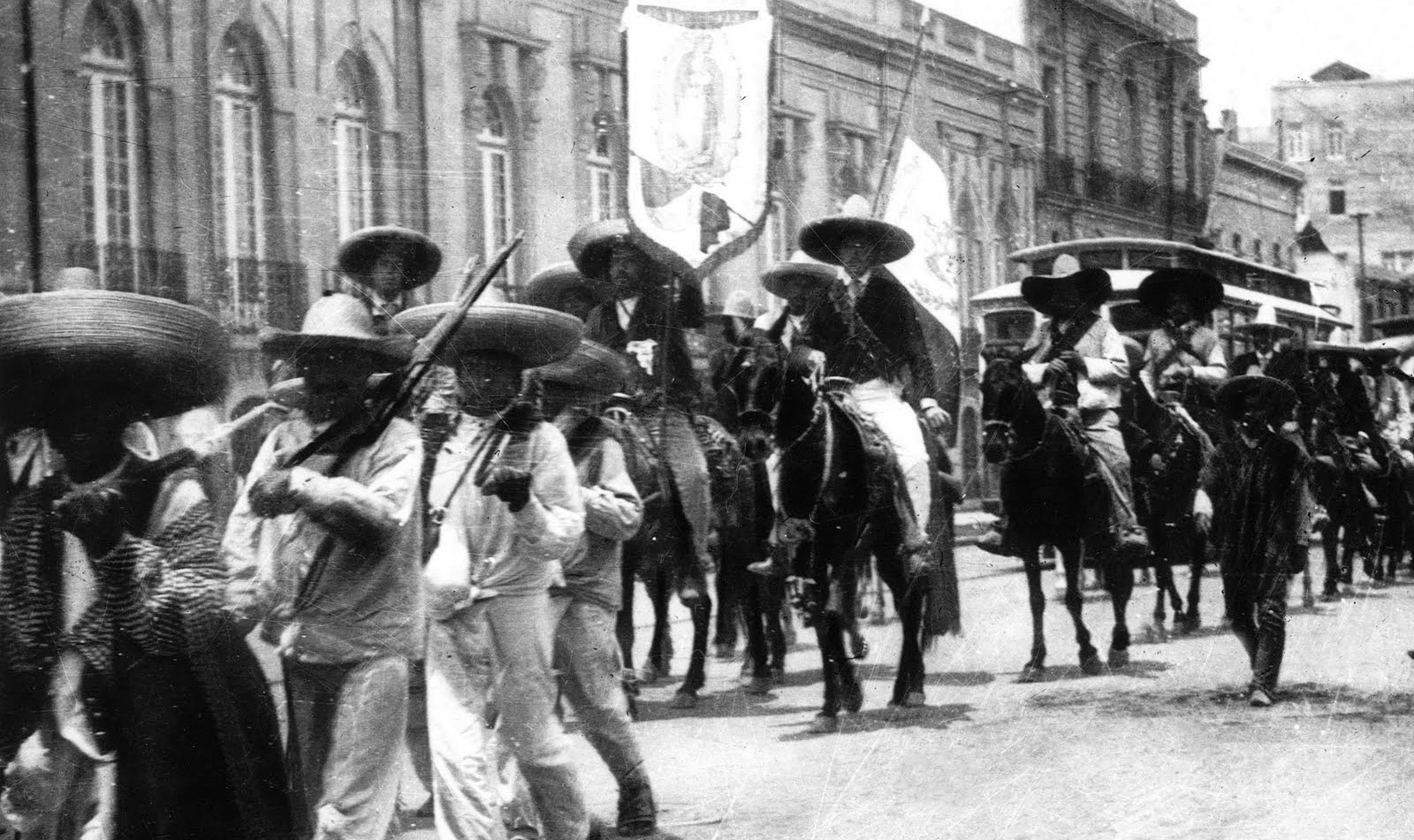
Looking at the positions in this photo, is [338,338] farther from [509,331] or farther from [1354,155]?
[1354,155]

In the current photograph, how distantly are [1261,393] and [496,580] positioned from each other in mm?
4257

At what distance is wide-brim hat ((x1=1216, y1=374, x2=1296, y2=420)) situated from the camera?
8.05 meters

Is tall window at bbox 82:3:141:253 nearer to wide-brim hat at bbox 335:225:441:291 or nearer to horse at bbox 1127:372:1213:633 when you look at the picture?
wide-brim hat at bbox 335:225:441:291

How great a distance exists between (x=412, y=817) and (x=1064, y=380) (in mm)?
4979

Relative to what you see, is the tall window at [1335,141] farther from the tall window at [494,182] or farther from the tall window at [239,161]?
the tall window at [239,161]

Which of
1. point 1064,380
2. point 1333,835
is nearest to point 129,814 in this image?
point 1333,835

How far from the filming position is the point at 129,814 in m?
4.86

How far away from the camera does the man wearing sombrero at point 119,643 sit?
481cm

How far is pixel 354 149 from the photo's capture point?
6.79m

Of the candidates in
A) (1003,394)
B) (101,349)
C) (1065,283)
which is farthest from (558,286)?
(101,349)

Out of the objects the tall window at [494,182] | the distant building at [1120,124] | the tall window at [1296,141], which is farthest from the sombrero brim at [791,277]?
the tall window at [1296,141]

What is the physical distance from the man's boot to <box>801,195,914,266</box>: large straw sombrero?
357 cm

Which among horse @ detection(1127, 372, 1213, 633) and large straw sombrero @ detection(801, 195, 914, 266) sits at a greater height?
large straw sombrero @ detection(801, 195, 914, 266)

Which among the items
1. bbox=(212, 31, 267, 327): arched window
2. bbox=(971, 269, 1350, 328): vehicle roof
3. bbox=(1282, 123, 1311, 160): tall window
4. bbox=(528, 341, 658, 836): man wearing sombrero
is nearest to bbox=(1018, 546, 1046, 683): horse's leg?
bbox=(971, 269, 1350, 328): vehicle roof
